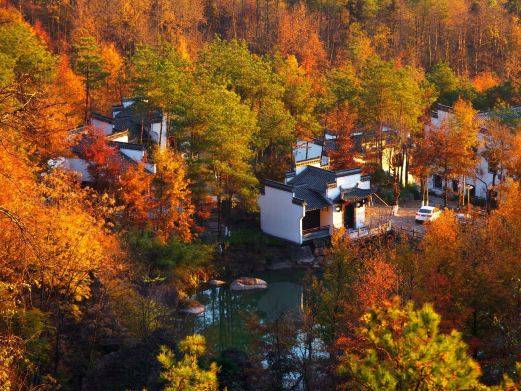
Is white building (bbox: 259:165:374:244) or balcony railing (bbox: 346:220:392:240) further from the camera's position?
white building (bbox: 259:165:374:244)

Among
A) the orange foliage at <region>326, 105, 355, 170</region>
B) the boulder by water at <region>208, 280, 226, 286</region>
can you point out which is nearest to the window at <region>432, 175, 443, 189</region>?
the orange foliage at <region>326, 105, 355, 170</region>

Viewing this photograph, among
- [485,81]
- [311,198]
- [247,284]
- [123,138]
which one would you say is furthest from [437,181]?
[123,138]

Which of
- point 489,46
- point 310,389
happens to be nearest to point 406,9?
point 489,46

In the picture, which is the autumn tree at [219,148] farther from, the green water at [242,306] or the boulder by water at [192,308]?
the boulder by water at [192,308]

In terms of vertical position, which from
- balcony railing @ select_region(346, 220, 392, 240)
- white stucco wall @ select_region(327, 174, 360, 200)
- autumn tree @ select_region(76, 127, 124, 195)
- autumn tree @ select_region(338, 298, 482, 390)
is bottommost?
balcony railing @ select_region(346, 220, 392, 240)

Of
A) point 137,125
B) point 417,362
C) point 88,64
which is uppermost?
point 417,362

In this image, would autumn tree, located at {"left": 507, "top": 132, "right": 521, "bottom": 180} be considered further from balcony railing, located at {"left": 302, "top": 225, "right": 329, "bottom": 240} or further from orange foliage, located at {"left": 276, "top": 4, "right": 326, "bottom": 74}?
orange foliage, located at {"left": 276, "top": 4, "right": 326, "bottom": 74}

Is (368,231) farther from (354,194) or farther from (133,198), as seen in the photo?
(133,198)
